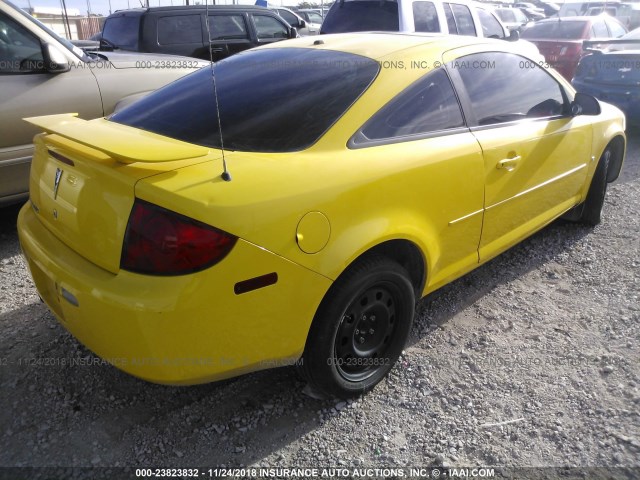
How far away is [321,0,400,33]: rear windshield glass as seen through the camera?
22.2ft

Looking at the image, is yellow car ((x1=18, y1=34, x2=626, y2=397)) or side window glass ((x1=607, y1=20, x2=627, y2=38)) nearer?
yellow car ((x1=18, y1=34, x2=626, y2=397))

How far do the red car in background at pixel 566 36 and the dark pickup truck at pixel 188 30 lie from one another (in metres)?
4.78

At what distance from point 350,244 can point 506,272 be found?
1953mm

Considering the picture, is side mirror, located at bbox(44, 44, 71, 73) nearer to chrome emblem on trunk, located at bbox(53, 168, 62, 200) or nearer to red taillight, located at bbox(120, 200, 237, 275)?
chrome emblem on trunk, located at bbox(53, 168, 62, 200)

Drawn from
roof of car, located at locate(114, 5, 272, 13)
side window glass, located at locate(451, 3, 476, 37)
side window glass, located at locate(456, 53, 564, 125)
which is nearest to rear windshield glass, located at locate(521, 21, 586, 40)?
side window glass, located at locate(451, 3, 476, 37)

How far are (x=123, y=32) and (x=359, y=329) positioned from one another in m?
7.36

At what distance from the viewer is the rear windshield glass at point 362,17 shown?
6.77m

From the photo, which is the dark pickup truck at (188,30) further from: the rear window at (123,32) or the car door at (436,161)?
the car door at (436,161)

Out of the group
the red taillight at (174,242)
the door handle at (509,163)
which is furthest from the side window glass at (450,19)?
the red taillight at (174,242)

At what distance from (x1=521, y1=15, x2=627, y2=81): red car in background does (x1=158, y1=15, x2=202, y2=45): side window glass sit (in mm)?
6203

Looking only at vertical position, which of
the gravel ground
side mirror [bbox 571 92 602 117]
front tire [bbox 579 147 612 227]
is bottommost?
the gravel ground

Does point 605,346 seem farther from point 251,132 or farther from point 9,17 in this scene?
point 9,17

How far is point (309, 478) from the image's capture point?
2.02m

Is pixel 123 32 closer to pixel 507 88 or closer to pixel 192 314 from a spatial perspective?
pixel 507 88
